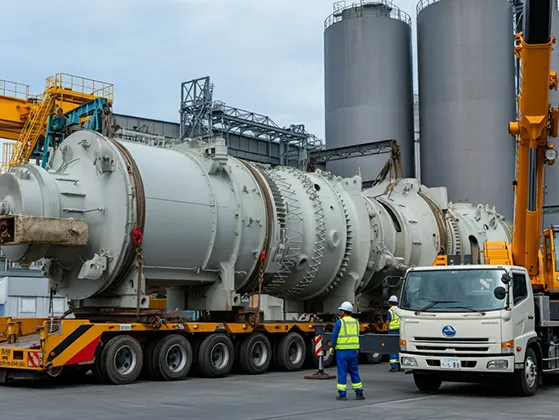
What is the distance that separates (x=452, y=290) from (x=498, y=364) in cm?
140

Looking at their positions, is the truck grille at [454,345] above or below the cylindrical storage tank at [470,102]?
below

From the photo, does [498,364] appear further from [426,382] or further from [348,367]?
[348,367]

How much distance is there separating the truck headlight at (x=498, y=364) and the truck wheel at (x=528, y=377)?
56cm

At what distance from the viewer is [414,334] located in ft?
40.8

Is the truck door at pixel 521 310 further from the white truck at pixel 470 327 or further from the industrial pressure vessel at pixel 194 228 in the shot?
the industrial pressure vessel at pixel 194 228

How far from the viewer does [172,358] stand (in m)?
14.7

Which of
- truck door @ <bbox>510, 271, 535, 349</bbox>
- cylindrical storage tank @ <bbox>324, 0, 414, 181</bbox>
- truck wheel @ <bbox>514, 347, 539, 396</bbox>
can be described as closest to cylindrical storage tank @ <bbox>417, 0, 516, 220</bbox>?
cylindrical storage tank @ <bbox>324, 0, 414, 181</bbox>

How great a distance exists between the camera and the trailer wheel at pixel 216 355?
15.1m

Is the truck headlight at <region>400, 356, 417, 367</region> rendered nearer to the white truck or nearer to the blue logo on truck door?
the white truck

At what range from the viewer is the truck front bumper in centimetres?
1177

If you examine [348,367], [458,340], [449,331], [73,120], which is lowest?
[348,367]

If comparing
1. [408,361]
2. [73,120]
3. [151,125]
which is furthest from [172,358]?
[151,125]

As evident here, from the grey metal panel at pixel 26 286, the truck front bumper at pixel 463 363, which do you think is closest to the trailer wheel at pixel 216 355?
the truck front bumper at pixel 463 363

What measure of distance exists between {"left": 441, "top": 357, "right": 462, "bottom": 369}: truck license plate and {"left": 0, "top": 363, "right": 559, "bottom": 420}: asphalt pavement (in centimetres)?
50
